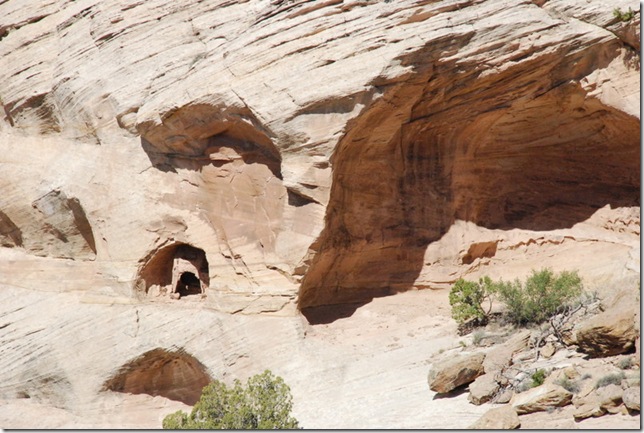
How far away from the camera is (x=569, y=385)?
1647 cm

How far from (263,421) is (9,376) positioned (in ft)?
24.8

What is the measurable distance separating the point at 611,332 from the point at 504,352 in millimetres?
2213

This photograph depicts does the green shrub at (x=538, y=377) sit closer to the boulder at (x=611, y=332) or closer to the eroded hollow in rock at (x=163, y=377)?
the boulder at (x=611, y=332)

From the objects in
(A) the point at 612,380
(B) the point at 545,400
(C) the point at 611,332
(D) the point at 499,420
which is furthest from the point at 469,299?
(A) the point at 612,380

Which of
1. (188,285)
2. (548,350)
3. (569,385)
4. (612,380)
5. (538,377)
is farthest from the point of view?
(188,285)

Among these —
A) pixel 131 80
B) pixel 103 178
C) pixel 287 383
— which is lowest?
pixel 287 383

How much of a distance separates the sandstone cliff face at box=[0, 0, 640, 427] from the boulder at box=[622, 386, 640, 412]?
15.6ft

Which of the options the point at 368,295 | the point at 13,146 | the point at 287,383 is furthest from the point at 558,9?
the point at 13,146

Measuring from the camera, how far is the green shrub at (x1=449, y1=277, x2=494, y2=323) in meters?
20.8

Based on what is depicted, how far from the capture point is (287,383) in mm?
20703

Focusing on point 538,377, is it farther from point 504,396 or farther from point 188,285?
point 188,285

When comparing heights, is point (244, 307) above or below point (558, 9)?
below

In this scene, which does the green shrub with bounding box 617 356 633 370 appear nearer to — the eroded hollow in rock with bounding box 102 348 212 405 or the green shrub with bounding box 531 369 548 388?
the green shrub with bounding box 531 369 548 388

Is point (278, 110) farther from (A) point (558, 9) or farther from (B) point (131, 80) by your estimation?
(A) point (558, 9)
